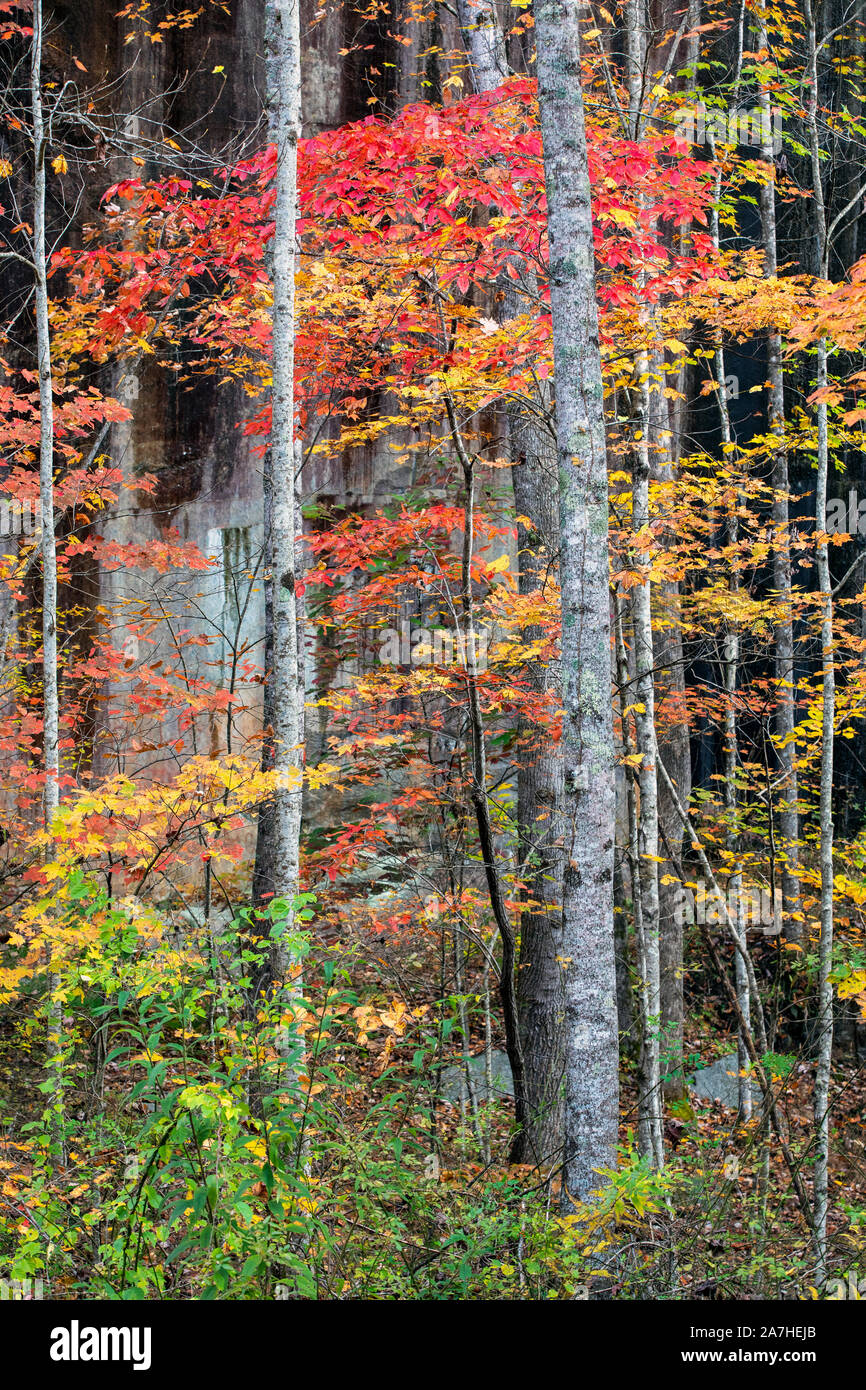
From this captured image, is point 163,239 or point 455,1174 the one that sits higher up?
point 163,239

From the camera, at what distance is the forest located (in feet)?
14.4

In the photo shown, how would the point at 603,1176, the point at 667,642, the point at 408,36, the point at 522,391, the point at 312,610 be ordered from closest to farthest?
the point at 603,1176 → the point at 522,391 → the point at 667,642 → the point at 312,610 → the point at 408,36

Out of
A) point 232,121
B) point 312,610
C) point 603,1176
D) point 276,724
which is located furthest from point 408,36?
point 603,1176

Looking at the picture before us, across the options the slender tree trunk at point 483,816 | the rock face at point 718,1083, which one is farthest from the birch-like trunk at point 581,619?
the rock face at point 718,1083

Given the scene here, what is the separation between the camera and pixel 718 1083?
10695 millimetres

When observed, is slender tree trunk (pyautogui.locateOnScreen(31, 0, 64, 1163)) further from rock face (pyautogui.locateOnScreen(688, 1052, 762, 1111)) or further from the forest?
rock face (pyautogui.locateOnScreen(688, 1052, 762, 1111))

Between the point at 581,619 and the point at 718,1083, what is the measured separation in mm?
7966

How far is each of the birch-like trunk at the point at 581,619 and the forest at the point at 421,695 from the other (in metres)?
0.02

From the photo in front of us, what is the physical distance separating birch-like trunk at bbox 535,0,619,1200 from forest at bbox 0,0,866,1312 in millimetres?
21

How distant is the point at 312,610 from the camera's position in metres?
11.6

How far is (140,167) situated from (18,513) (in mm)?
5132
